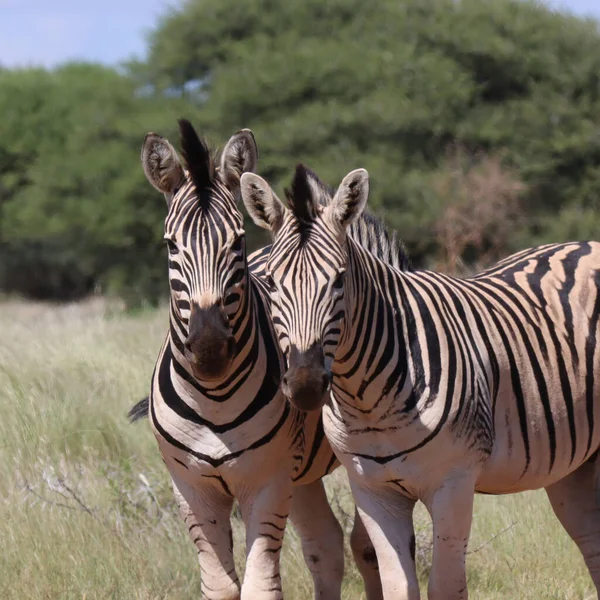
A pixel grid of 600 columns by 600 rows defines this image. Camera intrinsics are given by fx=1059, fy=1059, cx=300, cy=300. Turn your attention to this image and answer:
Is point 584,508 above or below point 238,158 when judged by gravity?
below

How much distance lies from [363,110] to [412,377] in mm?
17891

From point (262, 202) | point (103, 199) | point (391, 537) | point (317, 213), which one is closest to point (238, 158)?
point (262, 202)

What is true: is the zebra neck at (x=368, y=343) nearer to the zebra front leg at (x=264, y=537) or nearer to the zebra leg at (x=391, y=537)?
the zebra leg at (x=391, y=537)

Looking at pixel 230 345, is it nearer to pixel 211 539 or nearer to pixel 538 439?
pixel 211 539

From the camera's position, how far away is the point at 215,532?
4332mm

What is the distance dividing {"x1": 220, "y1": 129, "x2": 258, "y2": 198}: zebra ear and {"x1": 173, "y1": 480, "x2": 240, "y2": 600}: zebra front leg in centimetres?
126

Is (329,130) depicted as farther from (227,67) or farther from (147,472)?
(147,472)

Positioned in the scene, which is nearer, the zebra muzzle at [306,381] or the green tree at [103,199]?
the zebra muzzle at [306,381]

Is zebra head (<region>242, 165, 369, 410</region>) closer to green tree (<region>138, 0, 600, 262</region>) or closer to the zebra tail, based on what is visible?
the zebra tail

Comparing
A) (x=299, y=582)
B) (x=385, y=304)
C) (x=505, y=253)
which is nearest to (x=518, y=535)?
(x=299, y=582)

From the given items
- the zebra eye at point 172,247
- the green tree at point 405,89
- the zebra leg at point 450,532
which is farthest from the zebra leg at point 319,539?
the green tree at point 405,89

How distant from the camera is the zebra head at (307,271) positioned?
3.54 metres

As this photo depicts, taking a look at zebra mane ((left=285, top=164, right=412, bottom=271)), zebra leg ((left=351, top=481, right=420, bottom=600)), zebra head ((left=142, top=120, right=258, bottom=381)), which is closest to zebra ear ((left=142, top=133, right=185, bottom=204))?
zebra head ((left=142, top=120, right=258, bottom=381))

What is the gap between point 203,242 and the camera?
4027mm
